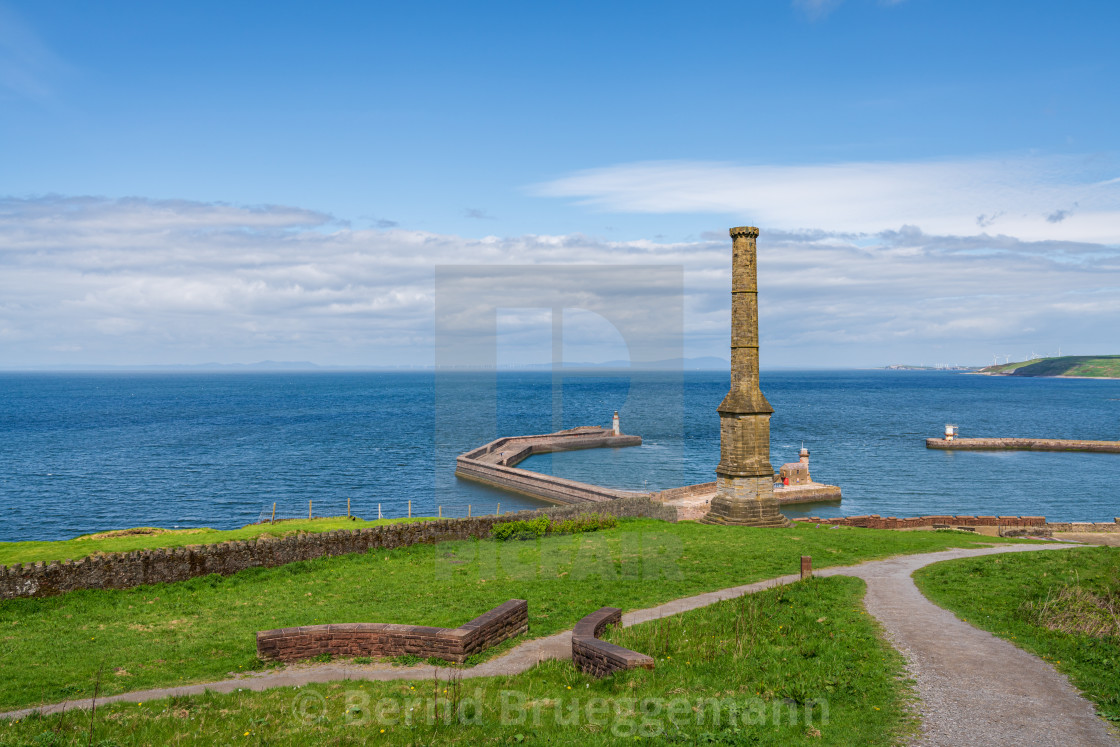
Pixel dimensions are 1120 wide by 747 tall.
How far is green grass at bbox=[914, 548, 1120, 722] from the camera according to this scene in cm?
1019

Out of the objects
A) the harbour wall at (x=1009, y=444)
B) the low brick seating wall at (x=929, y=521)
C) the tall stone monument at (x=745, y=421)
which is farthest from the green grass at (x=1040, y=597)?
the harbour wall at (x=1009, y=444)

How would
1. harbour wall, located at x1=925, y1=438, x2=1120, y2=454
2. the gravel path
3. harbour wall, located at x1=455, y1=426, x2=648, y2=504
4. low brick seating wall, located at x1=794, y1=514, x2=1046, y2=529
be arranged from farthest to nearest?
harbour wall, located at x1=925, y1=438, x2=1120, y2=454 < harbour wall, located at x1=455, y1=426, x2=648, y2=504 < low brick seating wall, located at x1=794, y1=514, x2=1046, y2=529 < the gravel path

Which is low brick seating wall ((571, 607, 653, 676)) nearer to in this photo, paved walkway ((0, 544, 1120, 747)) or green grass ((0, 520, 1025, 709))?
paved walkway ((0, 544, 1120, 747))

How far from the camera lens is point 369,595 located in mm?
16906

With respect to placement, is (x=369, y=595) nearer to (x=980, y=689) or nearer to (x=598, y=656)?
(x=598, y=656)

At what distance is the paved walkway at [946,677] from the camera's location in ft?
27.7

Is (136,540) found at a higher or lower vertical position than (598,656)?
lower

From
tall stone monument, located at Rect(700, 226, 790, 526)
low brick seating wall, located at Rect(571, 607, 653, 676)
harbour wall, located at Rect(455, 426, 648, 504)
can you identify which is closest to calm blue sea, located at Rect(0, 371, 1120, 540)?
harbour wall, located at Rect(455, 426, 648, 504)

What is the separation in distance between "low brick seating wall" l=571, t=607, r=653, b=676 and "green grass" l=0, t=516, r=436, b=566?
1302 cm

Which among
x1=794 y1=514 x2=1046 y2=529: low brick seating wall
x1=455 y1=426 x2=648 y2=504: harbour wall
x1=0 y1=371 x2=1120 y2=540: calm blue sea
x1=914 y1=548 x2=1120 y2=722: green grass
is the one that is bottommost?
x1=0 y1=371 x2=1120 y2=540: calm blue sea

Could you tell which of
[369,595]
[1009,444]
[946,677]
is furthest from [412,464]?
[1009,444]

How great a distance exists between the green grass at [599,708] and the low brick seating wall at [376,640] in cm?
127

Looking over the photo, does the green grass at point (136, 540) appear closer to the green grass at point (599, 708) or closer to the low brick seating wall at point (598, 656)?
the green grass at point (599, 708)

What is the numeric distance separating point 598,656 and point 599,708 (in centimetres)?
166
